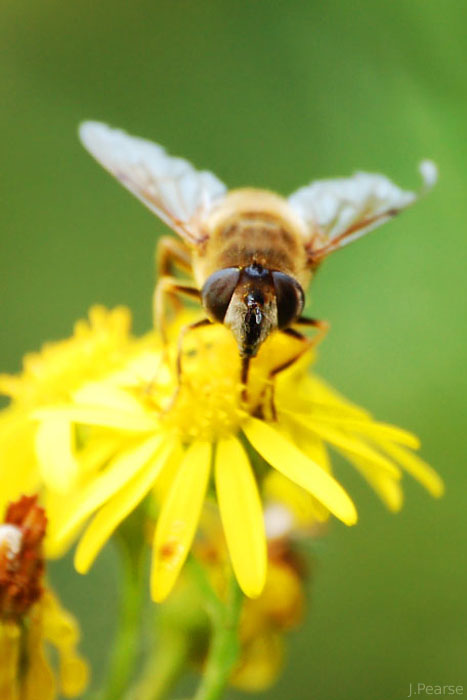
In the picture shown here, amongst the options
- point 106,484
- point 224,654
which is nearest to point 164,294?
point 106,484

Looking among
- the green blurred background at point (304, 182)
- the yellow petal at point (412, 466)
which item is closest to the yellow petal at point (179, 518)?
the yellow petal at point (412, 466)

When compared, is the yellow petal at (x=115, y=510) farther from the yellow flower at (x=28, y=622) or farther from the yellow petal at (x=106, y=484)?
the yellow flower at (x=28, y=622)

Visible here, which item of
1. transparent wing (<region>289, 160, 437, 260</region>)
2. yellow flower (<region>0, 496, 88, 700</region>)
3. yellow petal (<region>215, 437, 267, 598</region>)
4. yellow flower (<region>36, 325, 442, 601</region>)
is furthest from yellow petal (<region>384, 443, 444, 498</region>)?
yellow flower (<region>0, 496, 88, 700</region>)

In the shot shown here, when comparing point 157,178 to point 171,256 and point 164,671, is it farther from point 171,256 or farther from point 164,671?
point 164,671

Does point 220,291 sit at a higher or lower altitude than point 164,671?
higher

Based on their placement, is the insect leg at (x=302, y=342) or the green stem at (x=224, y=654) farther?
the insect leg at (x=302, y=342)

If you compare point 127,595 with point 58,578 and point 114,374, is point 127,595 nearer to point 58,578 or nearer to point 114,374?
point 114,374
